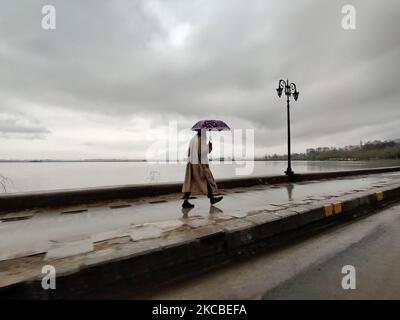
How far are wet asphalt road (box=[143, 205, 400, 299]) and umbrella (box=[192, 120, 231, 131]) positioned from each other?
313 centimetres

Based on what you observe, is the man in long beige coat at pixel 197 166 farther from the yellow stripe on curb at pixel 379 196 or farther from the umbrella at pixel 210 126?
the yellow stripe on curb at pixel 379 196

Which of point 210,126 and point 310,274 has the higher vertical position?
point 210,126

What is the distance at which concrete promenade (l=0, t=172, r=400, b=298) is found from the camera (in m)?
2.26

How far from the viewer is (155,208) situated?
18.3 feet

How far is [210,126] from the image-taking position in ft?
18.0

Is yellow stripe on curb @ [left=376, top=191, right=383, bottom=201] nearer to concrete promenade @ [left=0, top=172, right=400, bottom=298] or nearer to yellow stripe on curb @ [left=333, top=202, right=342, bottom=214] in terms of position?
concrete promenade @ [left=0, top=172, right=400, bottom=298]

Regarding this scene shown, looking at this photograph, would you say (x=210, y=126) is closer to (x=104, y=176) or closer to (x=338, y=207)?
(x=338, y=207)

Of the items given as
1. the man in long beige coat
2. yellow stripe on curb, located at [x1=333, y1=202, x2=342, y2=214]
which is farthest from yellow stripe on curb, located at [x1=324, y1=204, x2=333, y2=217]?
the man in long beige coat

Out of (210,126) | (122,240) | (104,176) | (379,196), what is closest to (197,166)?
(210,126)

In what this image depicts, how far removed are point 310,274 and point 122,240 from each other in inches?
102

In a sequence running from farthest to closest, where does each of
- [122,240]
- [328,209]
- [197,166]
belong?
1. [197,166]
2. [328,209]
3. [122,240]

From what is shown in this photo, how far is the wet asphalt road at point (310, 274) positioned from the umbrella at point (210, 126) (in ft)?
10.3
